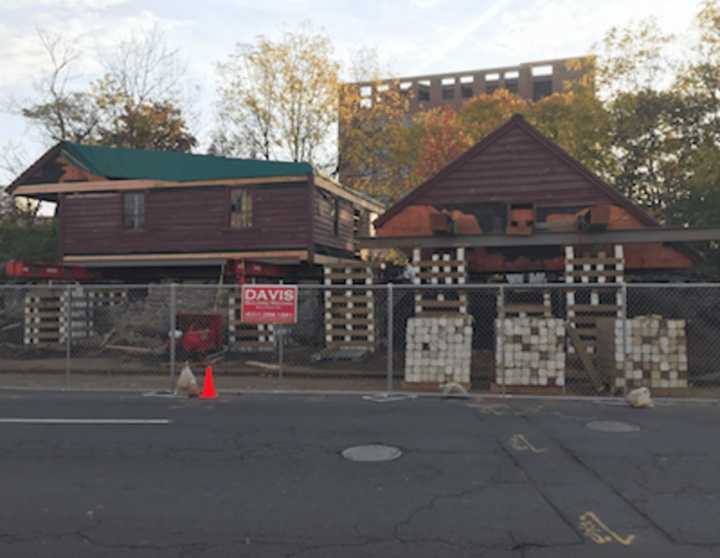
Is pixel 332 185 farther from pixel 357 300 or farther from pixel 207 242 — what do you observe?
pixel 357 300

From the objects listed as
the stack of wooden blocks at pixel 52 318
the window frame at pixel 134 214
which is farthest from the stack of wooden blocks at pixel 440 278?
the window frame at pixel 134 214

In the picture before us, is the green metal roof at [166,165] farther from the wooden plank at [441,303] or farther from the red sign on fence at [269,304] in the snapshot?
the red sign on fence at [269,304]

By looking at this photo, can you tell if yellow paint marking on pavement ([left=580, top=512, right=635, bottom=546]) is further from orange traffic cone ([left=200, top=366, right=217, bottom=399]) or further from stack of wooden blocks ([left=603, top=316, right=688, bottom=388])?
orange traffic cone ([left=200, top=366, right=217, bottom=399])

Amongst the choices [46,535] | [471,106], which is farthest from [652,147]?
[46,535]

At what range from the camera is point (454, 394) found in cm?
1113

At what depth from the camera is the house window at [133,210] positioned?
2183cm

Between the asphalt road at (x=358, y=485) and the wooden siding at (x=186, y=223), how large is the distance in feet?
38.3

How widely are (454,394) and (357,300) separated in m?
5.66

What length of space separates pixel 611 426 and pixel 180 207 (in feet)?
55.7

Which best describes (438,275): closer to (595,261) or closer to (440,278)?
(440,278)

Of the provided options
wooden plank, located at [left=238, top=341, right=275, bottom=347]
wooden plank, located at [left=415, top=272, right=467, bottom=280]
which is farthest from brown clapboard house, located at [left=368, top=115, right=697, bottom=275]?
wooden plank, located at [left=238, top=341, right=275, bottom=347]

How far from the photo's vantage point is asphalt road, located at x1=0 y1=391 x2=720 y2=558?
4492mm

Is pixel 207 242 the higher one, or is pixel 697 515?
pixel 207 242

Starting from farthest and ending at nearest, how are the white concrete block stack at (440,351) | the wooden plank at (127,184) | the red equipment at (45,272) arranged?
1. the wooden plank at (127,184)
2. the red equipment at (45,272)
3. the white concrete block stack at (440,351)
